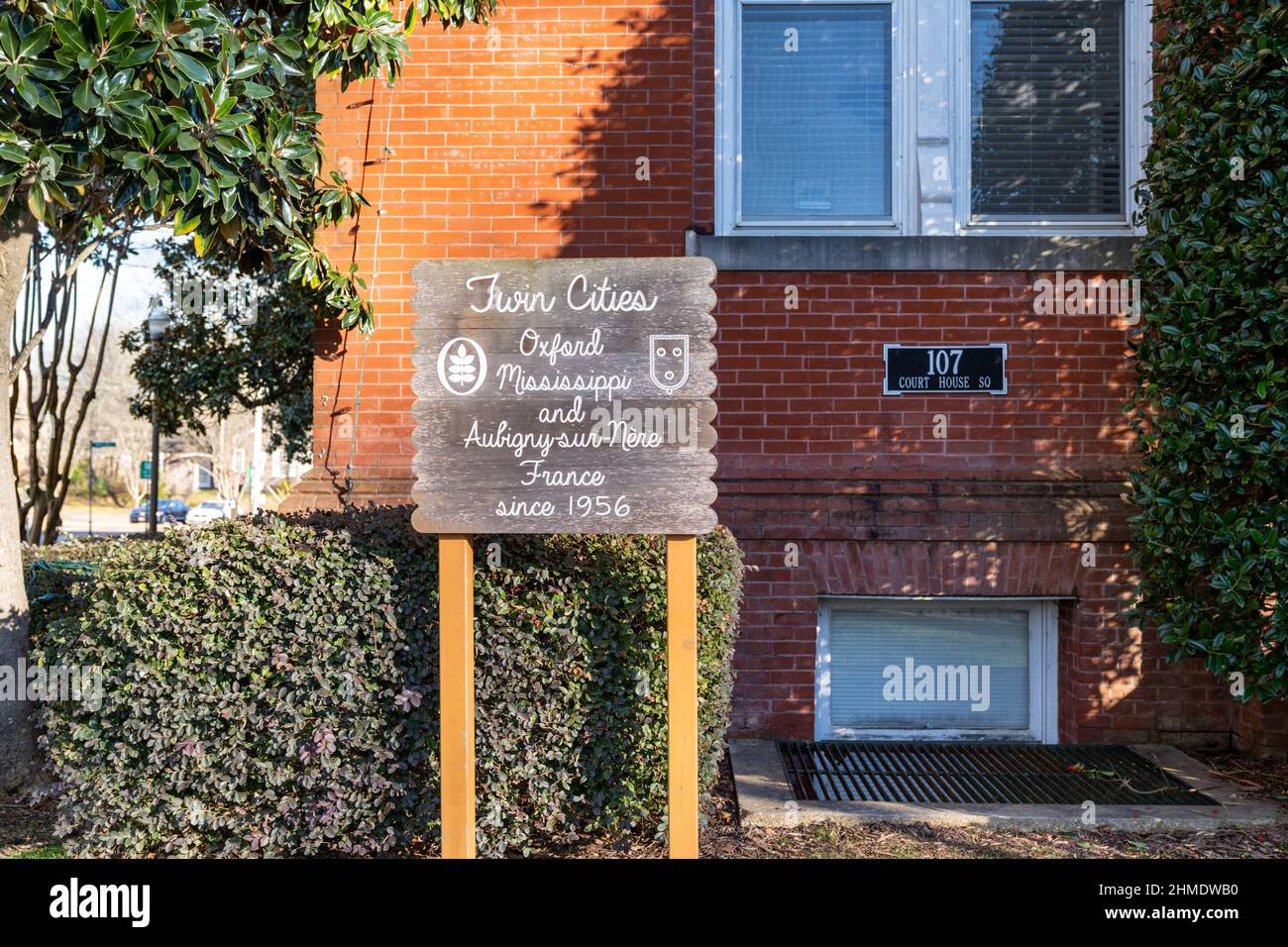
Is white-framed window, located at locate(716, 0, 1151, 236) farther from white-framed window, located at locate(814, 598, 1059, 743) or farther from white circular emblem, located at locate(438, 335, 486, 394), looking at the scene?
white circular emblem, located at locate(438, 335, 486, 394)

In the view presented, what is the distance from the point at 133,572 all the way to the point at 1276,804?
18.9ft

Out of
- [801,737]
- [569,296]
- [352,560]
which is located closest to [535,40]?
[569,296]

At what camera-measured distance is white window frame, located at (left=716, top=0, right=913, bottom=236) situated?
6.34 m

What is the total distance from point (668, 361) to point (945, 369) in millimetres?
2926

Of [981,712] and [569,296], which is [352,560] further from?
[981,712]

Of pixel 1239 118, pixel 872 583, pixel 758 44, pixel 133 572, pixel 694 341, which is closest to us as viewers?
pixel 694 341

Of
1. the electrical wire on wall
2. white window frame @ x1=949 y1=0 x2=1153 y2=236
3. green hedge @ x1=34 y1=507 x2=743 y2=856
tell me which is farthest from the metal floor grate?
the electrical wire on wall

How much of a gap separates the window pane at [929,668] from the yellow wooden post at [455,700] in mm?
3059

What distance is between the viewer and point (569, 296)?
3971 mm

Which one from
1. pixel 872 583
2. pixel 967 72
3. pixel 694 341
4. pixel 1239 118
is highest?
pixel 967 72

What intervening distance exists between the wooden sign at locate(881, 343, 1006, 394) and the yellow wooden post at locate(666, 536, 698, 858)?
112 inches

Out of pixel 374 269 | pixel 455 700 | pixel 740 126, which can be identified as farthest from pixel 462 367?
pixel 740 126

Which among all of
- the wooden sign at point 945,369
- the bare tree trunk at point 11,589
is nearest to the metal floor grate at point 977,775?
the wooden sign at point 945,369

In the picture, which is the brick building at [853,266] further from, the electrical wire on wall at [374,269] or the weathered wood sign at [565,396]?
the weathered wood sign at [565,396]
